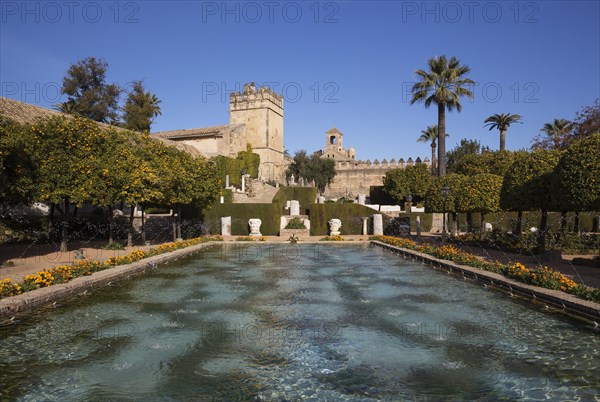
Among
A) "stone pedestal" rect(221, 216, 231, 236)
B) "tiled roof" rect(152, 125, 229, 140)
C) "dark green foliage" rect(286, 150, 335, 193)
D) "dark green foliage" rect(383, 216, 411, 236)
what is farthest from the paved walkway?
"dark green foliage" rect(286, 150, 335, 193)

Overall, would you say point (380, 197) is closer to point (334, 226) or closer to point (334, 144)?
point (334, 226)

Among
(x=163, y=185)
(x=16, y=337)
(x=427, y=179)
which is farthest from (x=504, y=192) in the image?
(x=427, y=179)

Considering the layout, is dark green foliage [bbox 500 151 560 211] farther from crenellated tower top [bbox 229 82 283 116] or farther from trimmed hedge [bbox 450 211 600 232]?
crenellated tower top [bbox 229 82 283 116]

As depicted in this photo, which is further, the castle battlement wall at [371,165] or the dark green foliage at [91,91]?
the castle battlement wall at [371,165]

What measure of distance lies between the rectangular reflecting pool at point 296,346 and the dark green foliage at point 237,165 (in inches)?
1461

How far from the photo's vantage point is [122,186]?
18.3 m

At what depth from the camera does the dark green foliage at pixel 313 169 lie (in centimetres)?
6869

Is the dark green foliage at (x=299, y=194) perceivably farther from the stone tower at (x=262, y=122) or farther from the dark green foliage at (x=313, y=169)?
the dark green foliage at (x=313, y=169)

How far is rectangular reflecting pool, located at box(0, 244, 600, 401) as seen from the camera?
5.39 meters

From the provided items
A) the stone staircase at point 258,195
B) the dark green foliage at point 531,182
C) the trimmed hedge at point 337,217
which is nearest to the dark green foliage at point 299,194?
the stone staircase at point 258,195

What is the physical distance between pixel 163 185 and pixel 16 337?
14.2 m

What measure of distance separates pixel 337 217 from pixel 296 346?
25.7 m

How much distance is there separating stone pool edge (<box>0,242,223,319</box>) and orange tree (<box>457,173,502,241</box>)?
642 inches

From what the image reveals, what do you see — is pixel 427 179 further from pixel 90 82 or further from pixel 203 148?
pixel 90 82
